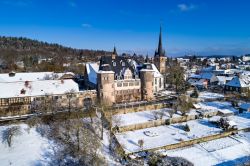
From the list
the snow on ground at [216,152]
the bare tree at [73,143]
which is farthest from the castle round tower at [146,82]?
the bare tree at [73,143]

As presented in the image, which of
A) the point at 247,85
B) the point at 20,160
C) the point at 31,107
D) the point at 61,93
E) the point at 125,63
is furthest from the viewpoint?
the point at 247,85

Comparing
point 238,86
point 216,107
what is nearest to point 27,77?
point 216,107

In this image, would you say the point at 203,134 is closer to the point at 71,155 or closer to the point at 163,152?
the point at 163,152

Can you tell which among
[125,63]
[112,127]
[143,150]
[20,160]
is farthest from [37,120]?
[125,63]

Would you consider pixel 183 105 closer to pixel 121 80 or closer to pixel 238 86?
pixel 121 80

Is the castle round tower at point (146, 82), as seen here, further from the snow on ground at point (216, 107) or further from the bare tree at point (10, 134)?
the bare tree at point (10, 134)

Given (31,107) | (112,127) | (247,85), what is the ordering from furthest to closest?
(247,85) < (31,107) < (112,127)
